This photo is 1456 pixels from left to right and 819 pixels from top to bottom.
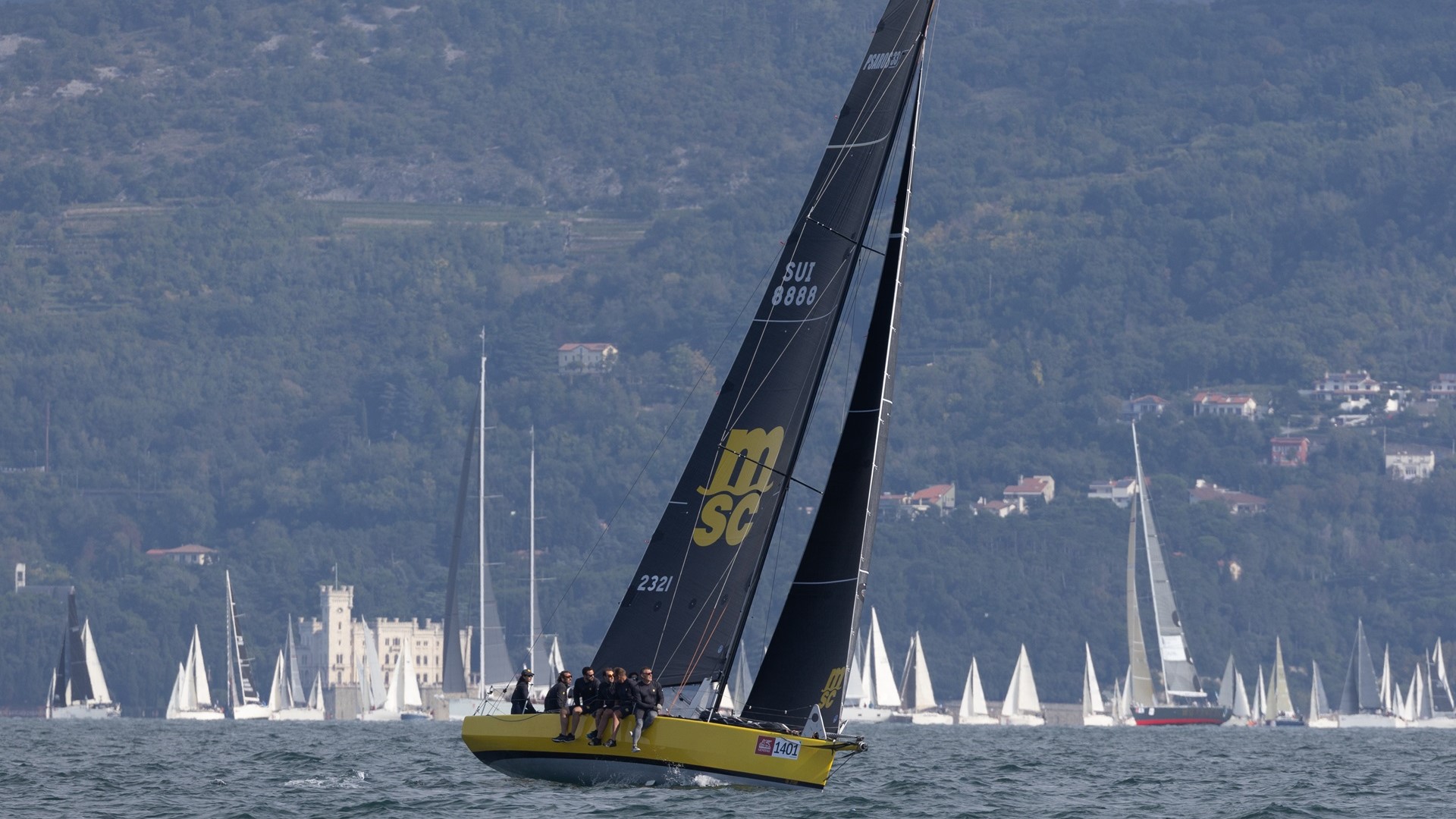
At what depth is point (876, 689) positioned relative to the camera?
118062mm

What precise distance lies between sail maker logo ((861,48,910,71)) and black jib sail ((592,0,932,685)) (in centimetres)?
2

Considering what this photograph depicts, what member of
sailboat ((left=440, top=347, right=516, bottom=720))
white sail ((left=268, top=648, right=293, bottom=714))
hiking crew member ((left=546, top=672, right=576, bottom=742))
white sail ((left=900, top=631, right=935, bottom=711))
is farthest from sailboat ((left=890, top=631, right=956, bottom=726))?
hiking crew member ((left=546, top=672, right=576, bottom=742))

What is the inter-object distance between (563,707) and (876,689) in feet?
293

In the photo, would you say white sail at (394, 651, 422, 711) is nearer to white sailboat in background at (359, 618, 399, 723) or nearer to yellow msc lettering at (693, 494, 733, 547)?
white sailboat in background at (359, 618, 399, 723)

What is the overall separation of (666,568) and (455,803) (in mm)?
3286

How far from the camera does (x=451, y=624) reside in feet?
355

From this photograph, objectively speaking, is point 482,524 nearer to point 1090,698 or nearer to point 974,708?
point 974,708

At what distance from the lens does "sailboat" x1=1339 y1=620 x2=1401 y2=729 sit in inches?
4707

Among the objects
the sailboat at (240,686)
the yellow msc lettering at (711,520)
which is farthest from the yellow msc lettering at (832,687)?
the sailboat at (240,686)

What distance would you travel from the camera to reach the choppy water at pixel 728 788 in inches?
1144

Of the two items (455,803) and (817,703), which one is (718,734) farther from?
(455,803)

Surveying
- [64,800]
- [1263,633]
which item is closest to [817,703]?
[64,800]

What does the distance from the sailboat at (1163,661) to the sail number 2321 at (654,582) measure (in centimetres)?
7811

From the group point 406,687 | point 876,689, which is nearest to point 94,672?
point 406,687
